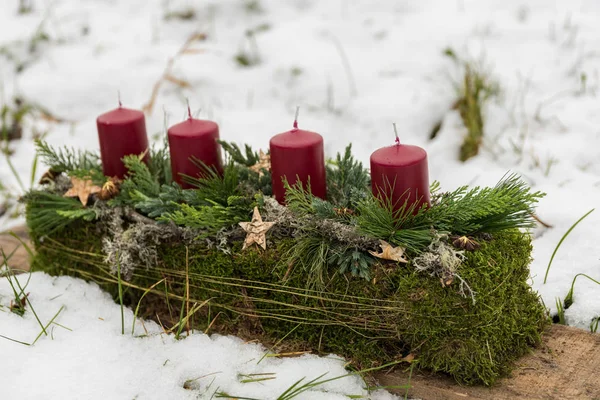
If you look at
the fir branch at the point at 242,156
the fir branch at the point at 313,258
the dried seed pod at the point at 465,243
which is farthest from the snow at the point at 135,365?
the fir branch at the point at 242,156

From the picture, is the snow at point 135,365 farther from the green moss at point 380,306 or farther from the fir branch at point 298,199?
the fir branch at point 298,199

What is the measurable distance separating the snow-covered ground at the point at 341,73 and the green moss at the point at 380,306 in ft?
3.08

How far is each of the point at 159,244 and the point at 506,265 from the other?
104 cm

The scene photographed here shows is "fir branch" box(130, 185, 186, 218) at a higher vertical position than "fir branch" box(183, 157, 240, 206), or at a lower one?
lower

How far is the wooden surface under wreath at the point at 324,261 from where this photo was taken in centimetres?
178

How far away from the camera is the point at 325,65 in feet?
13.1

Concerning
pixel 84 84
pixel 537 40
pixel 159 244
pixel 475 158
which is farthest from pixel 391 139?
pixel 84 84

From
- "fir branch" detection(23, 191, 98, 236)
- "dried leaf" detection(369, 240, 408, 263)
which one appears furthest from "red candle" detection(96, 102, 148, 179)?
"dried leaf" detection(369, 240, 408, 263)

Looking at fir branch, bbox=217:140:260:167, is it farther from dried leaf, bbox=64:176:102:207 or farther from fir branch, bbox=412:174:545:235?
fir branch, bbox=412:174:545:235

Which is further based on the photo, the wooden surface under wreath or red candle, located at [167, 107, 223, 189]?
red candle, located at [167, 107, 223, 189]

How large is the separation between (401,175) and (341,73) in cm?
219

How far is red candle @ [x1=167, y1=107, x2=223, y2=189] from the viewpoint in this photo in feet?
7.03

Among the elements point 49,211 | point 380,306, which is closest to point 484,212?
point 380,306

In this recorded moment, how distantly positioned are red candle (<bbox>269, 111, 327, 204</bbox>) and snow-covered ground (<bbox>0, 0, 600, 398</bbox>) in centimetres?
111
